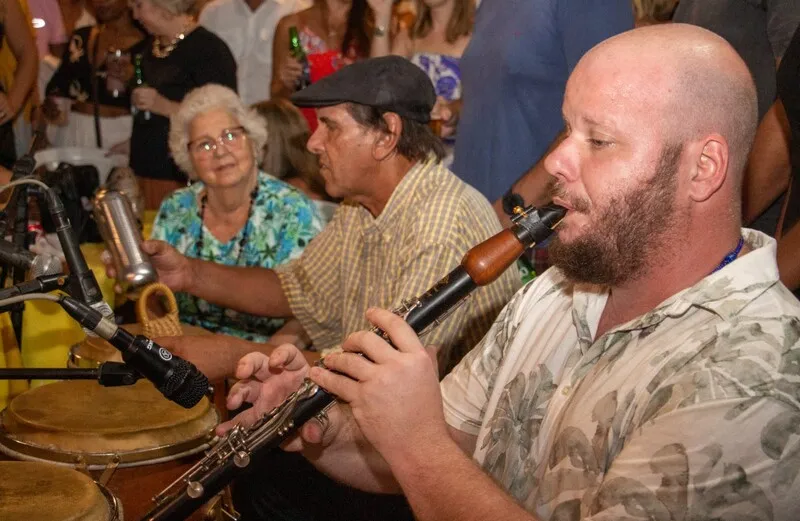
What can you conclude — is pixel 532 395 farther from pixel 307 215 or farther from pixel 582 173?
pixel 307 215

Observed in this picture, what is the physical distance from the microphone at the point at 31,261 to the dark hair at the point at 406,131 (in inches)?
62.7

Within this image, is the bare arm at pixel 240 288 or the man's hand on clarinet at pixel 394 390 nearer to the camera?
the man's hand on clarinet at pixel 394 390

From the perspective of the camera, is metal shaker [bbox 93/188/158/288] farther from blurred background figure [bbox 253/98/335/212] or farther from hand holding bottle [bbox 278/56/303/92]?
hand holding bottle [bbox 278/56/303/92]

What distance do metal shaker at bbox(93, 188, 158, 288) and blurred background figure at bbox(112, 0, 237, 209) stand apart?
215 centimetres

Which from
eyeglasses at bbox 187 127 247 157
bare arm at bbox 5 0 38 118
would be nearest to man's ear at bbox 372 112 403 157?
eyeglasses at bbox 187 127 247 157

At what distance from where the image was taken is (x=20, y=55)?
539 cm

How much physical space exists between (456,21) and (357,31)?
0.77 m

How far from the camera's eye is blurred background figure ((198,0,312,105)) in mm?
5523

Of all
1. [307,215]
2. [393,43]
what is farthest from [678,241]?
[393,43]

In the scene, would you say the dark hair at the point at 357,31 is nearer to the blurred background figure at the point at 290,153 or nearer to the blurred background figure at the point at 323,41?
the blurred background figure at the point at 323,41

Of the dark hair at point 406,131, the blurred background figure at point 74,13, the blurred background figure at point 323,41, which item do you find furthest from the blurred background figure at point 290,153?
the blurred background figure at point 74,13

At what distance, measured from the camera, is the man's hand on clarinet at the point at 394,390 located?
1.50m

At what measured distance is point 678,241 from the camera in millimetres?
1620

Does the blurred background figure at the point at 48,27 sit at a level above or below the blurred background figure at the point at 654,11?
below
